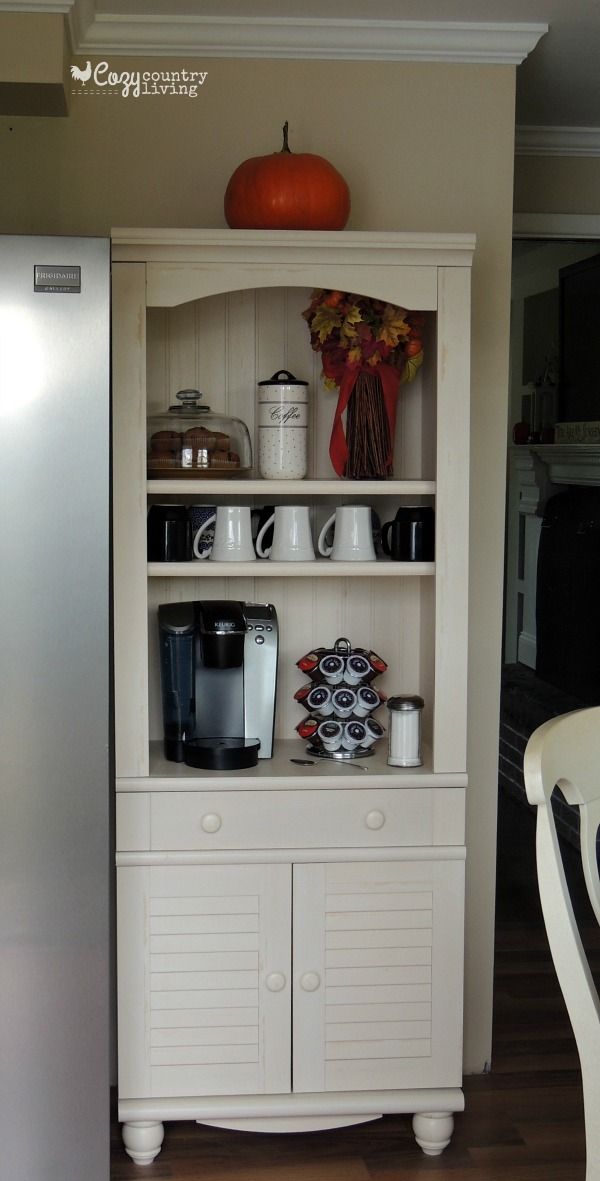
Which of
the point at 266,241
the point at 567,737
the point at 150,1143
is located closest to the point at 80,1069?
the point at 150,1143

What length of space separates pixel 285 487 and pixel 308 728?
0.57 metres

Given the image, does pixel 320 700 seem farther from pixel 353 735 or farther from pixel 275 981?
pixel 275 981

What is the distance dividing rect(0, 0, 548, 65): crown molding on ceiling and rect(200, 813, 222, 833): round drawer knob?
1719 millimetres

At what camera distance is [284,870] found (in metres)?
2.48

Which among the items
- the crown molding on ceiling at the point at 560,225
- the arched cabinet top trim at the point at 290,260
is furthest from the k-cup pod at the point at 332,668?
the crown molding on ceiling at the point at 560,225

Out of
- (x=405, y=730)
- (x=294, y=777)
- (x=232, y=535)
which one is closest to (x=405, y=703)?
(x=405, y=730)

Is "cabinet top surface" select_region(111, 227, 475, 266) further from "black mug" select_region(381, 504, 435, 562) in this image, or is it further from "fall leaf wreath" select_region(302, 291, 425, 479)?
"black mug" select_region(381, 504, 435, 562)

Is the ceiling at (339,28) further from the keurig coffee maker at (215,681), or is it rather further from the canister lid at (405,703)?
the canister lid at (405,703)

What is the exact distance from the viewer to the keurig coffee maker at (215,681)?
8.50ft

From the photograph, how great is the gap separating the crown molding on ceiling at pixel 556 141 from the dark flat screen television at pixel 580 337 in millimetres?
1087

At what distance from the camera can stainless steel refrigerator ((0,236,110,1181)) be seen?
7.09ft

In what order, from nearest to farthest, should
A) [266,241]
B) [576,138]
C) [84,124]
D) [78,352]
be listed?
1. [78,352]
2. [266,241]
3. [84,124]
4. [576,138]

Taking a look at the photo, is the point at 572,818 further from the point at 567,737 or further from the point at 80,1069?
the point at 567,737

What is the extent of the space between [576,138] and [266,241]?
160cm
